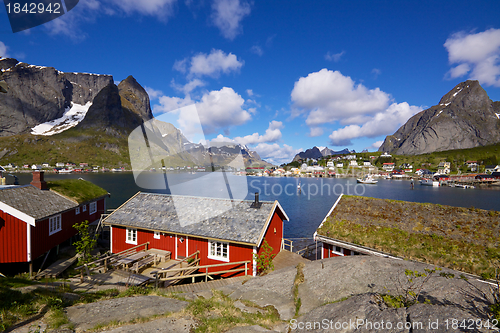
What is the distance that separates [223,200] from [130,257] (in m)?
8.92

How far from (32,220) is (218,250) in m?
15.0

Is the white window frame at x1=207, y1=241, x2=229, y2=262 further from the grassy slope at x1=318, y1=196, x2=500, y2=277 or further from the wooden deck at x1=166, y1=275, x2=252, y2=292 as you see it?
the grassy slope at x1=318, y1=196, x2=500, y2=277

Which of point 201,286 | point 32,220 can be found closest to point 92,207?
point 32,220

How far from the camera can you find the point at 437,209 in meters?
16.9

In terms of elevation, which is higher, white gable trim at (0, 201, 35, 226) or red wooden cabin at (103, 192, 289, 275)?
white gable trim at (0, 201, 35, 226)

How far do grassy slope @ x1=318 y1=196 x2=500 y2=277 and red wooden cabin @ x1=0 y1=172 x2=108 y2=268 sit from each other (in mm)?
23637

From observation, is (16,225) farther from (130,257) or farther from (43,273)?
(130,257)

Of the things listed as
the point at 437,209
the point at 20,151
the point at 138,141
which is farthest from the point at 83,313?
the point at 20,151

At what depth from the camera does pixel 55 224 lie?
21578 millimetres

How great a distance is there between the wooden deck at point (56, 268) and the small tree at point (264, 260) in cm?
1622

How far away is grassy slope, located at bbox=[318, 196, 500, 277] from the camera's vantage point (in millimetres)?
12836

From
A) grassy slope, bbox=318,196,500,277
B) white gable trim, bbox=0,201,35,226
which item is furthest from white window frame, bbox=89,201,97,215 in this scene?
grassy slope, bbox=318,196,500,277

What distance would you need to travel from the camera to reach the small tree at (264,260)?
55.1 ft

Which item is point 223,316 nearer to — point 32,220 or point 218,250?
point 218,250
